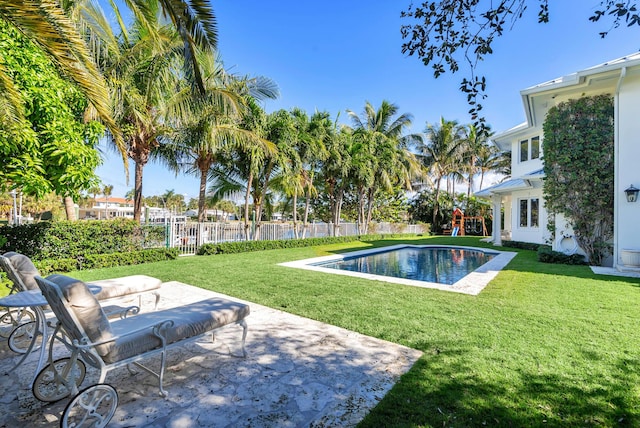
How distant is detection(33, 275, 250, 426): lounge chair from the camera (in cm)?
242

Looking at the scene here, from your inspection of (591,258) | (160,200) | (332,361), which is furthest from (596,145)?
(160,200)

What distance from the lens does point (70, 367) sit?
2754 millimetres

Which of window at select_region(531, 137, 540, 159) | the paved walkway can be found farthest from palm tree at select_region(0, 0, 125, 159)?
window at select_region(531, 137, 540, 159)

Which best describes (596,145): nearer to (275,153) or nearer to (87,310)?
(275,153)

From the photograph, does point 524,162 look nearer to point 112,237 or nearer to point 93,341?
point 112,237

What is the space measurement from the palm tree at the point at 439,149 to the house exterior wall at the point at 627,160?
2190 cm

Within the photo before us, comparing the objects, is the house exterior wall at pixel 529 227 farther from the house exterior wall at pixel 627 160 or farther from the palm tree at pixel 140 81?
the palm tree at pixel 140 81

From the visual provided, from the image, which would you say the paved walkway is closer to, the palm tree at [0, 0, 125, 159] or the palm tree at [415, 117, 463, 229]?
the palm tree at [0, 0, 125, 159]

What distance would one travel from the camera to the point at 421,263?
13.9m

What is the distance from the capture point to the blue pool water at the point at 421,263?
11.0m

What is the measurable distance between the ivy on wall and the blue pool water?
147 inches

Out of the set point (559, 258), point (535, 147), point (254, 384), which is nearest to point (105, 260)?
point (254, 384)

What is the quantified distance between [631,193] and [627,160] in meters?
1.08

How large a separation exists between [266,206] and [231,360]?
2093cm
